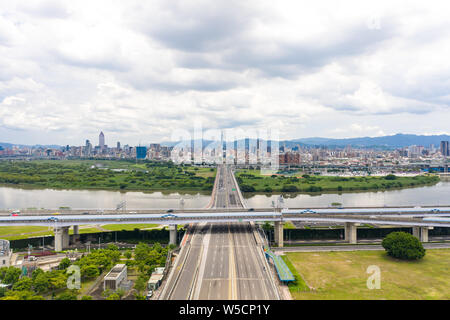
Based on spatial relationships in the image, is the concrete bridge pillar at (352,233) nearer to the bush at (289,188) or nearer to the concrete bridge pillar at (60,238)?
the concrete bridge pillar at (60,238)

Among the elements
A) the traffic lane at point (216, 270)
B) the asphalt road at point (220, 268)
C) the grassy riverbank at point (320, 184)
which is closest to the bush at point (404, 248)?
the asphalt road at point (220, 268)

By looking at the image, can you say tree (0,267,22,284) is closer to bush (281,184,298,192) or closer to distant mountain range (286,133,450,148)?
bush (281,184,298,192)

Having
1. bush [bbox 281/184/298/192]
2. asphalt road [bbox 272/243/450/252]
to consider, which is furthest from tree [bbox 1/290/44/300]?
bush [bbox 281/184/298/192]

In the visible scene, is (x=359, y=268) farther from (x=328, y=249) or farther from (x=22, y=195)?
(x=22, y=195)

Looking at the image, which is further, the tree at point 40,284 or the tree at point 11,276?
the tree at point 11,276

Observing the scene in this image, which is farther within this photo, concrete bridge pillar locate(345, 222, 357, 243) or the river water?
the river water

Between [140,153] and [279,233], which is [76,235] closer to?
[279,233]

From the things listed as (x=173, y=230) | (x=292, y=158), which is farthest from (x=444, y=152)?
(x=173, y=230)
